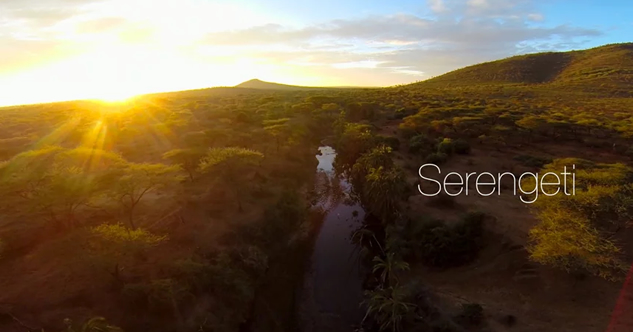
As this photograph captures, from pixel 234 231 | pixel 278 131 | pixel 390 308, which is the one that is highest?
pixel 278 131

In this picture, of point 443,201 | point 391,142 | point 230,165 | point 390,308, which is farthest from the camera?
point 391,142

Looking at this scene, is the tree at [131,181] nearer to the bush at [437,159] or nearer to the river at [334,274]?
the river at [334,274]

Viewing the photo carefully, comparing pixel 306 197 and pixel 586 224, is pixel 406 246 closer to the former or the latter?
pixel 586 224

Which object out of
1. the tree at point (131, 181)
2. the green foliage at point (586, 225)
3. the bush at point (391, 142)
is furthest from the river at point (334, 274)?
the tree at point (131, 181)

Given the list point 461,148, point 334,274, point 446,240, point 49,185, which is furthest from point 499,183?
point 49,185

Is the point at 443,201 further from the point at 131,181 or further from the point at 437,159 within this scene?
the point at 131,181

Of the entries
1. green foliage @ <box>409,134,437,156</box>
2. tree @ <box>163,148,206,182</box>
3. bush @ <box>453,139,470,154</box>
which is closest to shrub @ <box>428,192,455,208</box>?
green foliage @ <box>409,134,437,156</box>
